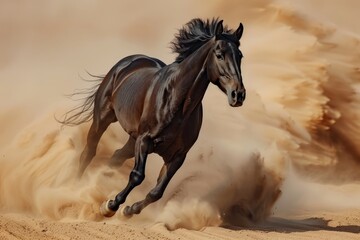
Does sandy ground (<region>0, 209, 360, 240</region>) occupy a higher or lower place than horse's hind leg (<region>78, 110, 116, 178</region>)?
lower

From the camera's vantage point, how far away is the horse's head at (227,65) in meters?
6.83

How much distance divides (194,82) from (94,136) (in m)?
2.34

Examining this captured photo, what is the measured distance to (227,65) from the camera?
7031 millimetres

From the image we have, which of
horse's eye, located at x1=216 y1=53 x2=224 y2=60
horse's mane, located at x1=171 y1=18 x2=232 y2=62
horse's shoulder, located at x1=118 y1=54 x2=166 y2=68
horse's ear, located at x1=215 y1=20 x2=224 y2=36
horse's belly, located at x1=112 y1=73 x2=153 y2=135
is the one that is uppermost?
horse's ear, located at x1=215 y1=20 x2=224 y2=36

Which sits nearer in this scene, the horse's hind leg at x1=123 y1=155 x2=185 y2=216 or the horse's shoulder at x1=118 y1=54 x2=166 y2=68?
the horse's hind leg at x1=123 y1=155 x2=185 y2=216

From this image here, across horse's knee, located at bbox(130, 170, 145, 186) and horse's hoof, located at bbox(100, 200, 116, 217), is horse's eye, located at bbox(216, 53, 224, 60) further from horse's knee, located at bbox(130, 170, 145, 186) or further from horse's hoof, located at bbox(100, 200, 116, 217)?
horse's hoof, located at bbox(100, 200, 116, 217)

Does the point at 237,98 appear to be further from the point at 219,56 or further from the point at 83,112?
the point at 83,112

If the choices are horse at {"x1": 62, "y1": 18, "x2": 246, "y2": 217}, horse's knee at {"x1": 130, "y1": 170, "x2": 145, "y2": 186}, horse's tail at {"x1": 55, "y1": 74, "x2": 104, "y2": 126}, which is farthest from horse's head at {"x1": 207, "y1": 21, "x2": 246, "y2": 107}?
horse's tail at {"x1": 55, "y1": 74, "x2": 104, "y2": 126}

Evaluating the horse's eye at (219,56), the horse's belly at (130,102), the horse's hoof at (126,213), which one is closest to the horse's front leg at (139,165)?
the horse's hoof at (126,213)

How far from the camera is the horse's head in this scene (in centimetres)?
683

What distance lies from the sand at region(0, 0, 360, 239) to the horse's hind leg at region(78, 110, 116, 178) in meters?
0.10

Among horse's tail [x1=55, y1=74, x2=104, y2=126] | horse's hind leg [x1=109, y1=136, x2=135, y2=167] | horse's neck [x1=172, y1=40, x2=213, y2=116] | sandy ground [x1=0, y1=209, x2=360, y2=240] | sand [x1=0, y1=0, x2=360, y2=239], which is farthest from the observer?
horse's tail [x1=55, y1=74, x2=104, y2=126]

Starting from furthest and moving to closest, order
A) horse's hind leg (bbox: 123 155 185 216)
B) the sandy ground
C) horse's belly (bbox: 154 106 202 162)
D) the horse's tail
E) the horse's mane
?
the horse's tail
the horse's mane
horse's hind leg (bbox: 123 155 185 216)
horse's belly (bbox: 154 106 202 162)
the sandy ground

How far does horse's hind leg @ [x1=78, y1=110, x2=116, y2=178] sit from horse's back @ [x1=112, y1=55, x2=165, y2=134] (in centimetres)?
34
